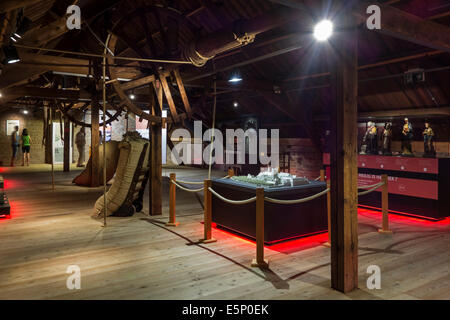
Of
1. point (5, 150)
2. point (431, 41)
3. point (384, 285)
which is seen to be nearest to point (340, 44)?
point (431, 41)

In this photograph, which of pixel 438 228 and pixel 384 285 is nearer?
pixel 384 285

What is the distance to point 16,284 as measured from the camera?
3.32 m

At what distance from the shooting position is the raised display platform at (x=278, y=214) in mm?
4543

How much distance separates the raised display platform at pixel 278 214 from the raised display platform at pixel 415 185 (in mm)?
2185

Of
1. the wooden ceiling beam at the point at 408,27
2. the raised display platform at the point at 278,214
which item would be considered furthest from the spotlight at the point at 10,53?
the wooden ceiling beam at the point at 408,27

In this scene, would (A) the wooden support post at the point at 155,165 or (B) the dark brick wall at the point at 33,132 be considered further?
(B) the dark brick wall at the point at 33,132

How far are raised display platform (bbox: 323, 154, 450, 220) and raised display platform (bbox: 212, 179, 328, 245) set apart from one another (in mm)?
2185

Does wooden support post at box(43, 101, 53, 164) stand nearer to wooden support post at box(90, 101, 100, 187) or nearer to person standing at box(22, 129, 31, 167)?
person standing at box(22, 129, 31, 167)

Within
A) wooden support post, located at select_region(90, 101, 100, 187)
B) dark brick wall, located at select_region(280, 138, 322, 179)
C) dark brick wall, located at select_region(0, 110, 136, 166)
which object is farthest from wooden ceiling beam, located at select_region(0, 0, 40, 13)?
dark brick wall, located at select_region(0, 110, 136, 166)

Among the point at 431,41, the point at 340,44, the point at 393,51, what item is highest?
the point at 393,51

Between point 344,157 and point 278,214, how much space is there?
1665mm

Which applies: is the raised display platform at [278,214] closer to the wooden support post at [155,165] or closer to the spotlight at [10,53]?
the wooden support post at [155,165]

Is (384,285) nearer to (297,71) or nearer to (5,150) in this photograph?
(297,71)
